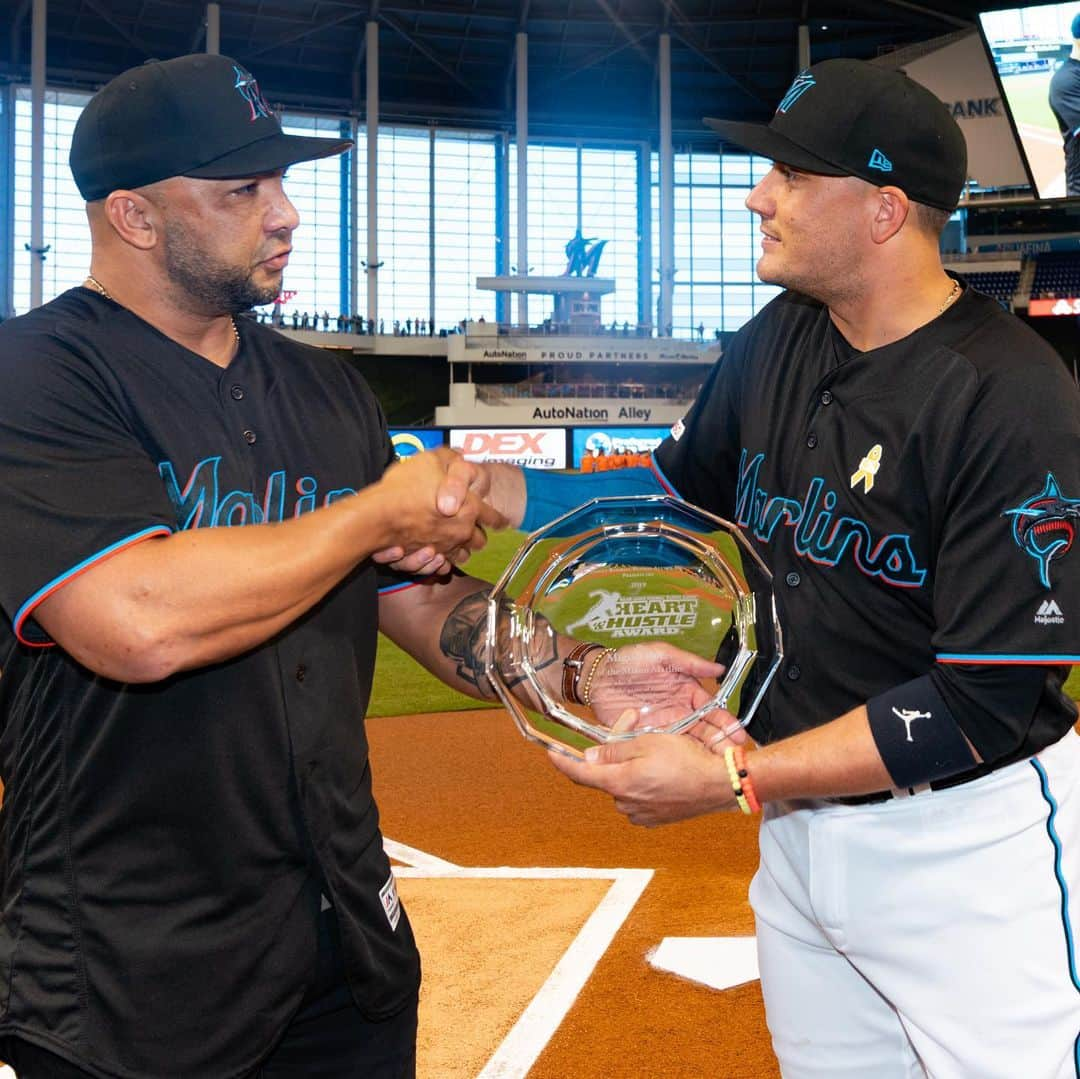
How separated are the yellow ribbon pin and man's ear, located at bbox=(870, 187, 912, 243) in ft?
1.62

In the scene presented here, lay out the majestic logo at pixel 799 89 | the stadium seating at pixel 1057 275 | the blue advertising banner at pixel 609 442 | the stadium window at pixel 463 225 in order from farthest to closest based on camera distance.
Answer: the stadium window at pixel 463 225
the stadium seating at pixel 1057 275
the blue advertising banner at pixel 609 442
the majestic logo at pixel 799 89

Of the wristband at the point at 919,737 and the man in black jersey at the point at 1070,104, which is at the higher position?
the man in black jersey at the point at 1070,104

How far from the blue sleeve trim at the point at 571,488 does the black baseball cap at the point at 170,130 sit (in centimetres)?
108

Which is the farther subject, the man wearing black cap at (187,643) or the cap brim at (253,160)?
the cap brim at (253,160)

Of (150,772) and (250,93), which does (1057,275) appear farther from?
(150,772)

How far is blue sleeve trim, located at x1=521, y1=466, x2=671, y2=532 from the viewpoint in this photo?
3094mm

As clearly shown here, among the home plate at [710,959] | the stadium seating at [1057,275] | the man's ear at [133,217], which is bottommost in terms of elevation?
the home plate at [710,959]

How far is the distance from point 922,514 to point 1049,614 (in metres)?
0.33

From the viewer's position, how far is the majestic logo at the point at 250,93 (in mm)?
2410

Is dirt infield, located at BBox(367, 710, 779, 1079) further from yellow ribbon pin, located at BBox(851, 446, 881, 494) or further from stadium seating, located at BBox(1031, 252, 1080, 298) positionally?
stadium seating, located at BBox(1031, 252, 1080, 298)

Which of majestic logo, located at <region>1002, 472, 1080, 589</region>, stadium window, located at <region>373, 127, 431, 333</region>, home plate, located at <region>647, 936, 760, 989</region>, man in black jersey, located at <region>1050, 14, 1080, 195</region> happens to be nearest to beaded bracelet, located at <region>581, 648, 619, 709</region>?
majestic logo, located at <region>1002, 472, 1080, 589</region>

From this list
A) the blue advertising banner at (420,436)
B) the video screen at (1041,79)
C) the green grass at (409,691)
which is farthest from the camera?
the video screen at (1041,79)

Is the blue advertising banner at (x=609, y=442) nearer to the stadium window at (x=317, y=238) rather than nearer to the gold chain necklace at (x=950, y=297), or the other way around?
the stadium window at (x=317, y=238)

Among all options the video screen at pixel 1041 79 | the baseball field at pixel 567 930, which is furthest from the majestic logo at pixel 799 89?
the video screen at pixel 1041 79
